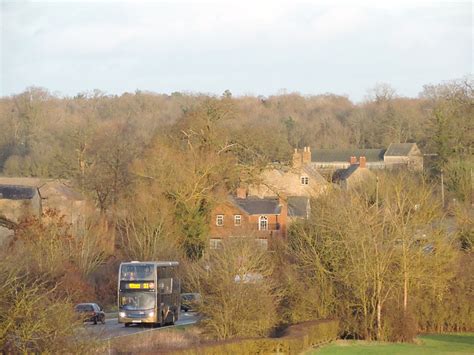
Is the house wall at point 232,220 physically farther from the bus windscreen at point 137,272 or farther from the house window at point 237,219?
the bus windscreen at point 137,272

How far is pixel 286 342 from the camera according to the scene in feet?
107

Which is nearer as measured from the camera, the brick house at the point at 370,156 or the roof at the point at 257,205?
the roof at the point at 257,205

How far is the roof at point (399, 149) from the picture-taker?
122500 mm

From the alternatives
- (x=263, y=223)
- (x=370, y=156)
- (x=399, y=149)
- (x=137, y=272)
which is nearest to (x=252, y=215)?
(x=263, y=223)

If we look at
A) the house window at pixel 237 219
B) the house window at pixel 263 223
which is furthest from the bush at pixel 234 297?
the house window at pixel 263 223

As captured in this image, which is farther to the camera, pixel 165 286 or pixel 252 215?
pixel 252 215

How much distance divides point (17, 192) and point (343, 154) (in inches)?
2684

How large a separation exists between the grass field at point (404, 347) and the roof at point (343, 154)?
8903 centimetres

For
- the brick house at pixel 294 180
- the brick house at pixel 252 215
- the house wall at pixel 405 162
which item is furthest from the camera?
the house wall at pixel 405 162

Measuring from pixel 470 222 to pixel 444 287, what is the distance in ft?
30.8

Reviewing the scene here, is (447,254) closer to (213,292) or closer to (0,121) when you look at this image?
(213,292)

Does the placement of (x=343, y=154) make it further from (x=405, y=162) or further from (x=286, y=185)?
(x=286, y=185)

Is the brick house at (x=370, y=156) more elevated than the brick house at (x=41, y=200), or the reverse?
the brick house at (x=370, y=156)

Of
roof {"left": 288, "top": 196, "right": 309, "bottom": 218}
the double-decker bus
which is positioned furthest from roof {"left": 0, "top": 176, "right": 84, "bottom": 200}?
the double-decker bus
